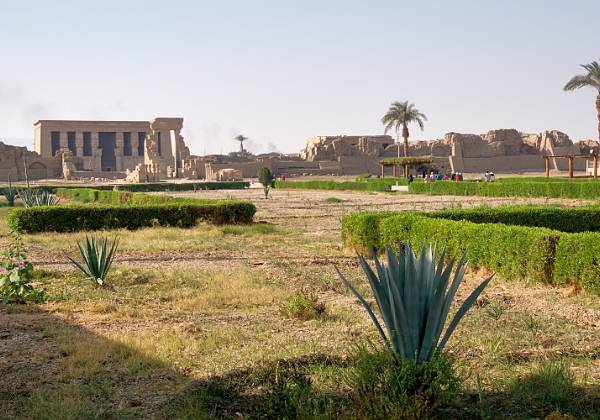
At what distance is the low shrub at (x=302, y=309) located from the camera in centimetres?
721

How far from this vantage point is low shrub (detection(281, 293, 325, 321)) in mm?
7207

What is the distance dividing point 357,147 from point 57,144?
3636 centimetres

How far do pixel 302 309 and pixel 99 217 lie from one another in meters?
11.3

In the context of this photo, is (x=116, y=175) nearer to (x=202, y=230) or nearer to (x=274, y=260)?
(x=202, y=230)

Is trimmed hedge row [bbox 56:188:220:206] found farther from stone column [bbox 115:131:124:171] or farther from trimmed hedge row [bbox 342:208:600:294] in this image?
stone column [bbox 115:131:124:171]

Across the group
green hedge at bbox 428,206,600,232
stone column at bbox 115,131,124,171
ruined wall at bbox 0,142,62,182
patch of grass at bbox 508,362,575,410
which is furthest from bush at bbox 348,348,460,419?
stone column at bbox 115,131,124,171

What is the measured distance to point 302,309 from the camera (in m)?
7.24

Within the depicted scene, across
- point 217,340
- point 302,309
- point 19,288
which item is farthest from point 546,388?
point 19,288

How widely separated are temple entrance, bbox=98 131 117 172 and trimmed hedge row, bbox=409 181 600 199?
6070 centimetres

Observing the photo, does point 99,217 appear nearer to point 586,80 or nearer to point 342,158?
point 586,80

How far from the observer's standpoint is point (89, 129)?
272 ft

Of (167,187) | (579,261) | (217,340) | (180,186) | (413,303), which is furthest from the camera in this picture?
(167,187)

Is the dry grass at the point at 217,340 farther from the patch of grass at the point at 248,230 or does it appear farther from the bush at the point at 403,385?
the patch of grass at the point at 248,230

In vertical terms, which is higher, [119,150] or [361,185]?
[119,150]
